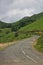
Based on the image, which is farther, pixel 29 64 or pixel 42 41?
pixel 42 41

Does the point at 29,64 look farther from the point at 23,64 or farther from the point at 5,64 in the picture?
the point at 5,64

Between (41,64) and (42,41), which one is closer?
(41,64)

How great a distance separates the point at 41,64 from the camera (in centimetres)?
2272

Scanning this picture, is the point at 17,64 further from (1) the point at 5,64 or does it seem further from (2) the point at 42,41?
(2) the point at 42,41

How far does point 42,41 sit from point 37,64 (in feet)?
84.4

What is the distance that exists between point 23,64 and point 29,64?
0.60 metres

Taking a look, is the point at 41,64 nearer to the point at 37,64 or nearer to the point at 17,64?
the point at 37,64

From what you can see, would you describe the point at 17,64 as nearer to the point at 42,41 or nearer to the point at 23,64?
the point at 23,64

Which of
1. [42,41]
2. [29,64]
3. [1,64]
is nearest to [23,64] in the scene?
[29,64]

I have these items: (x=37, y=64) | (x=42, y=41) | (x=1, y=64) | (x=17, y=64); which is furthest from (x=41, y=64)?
(x=42, y=41)

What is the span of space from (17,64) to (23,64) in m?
0.64

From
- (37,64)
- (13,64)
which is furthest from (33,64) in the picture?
(13,64)

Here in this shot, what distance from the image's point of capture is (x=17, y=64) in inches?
915

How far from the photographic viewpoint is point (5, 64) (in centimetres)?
2339
